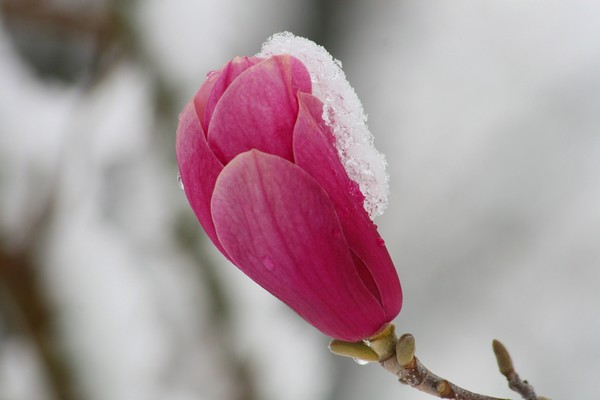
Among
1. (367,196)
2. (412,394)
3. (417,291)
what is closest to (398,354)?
(367,196)

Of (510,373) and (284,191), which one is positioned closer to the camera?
(284,191)

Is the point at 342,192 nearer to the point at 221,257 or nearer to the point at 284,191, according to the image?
the point at 284,191

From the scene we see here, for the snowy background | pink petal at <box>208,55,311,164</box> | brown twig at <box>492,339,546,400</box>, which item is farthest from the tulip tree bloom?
the snowy background

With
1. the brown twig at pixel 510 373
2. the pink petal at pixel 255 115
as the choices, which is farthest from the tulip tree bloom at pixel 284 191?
the brown twig at pixel 510 373

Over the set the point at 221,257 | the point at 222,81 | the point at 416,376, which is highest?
the point at 222,81

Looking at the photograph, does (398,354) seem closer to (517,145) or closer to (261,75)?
(261,75)

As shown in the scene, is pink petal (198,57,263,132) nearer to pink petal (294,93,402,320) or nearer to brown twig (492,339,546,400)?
pink petal (294,93,402,320)

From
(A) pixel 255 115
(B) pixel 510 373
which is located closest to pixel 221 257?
(B) pixel 510 373

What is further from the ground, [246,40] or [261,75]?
[261,75]
